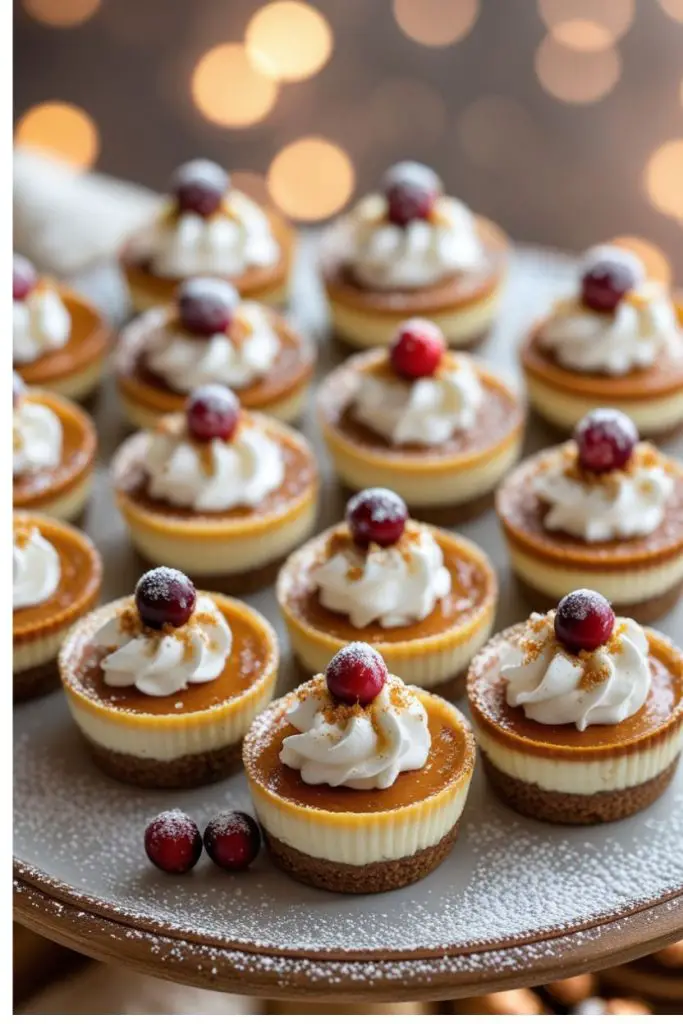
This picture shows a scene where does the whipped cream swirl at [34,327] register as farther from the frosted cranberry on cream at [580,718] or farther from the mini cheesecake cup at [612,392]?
the frosted cranberry on cream at [580,718]

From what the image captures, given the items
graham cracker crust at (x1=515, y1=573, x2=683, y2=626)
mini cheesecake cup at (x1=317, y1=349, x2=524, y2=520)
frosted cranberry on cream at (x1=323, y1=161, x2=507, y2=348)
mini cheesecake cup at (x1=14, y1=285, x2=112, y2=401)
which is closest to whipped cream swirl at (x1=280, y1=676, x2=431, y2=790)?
graham cracker crust at (x1=515, y1=573, x2=683, y2=626)

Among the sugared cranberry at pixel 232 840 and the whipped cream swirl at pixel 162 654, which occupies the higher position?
the whipped cream swirl at pixel 162 654

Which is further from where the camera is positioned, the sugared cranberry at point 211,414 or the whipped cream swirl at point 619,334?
the whipped cream swirl at point 619,334

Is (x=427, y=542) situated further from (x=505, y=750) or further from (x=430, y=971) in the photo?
(x=430, y=971)

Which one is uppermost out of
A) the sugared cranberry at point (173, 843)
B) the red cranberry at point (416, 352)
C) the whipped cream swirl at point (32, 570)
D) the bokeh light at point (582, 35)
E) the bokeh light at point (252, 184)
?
the bokeh light at point (582, 35)

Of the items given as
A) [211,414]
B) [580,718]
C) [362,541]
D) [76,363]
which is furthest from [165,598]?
[76,363]

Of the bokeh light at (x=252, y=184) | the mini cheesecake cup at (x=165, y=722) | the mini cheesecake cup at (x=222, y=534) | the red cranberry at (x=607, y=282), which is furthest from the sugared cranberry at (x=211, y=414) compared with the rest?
the bokeh light at (x=252, y=184)

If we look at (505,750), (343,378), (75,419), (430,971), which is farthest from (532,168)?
(430,971)

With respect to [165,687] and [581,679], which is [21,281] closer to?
[165,687]
